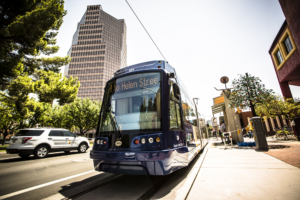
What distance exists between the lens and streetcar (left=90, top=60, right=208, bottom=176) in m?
2.66

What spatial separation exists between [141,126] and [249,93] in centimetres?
872

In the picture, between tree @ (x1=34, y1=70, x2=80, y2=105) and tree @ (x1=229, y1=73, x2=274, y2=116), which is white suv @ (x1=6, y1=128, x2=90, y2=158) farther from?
tree @ (x1=229, y1=73, x2=274, y2=116)

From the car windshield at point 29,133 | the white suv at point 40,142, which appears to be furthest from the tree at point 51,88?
the car windshield at point 29,133

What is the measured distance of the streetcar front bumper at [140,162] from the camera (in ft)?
8.46

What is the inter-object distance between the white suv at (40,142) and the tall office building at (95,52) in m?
74.4

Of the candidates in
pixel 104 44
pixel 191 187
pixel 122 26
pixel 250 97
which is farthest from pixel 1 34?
pixel 122 26

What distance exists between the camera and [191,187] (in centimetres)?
281

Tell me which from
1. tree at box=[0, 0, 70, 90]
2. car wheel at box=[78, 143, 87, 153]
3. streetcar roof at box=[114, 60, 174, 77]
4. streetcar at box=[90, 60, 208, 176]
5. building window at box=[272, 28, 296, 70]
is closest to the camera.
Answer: streetcar at box=[90, 60, 208, 176]

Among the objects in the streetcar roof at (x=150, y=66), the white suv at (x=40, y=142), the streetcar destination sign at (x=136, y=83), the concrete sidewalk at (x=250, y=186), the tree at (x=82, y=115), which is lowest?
the concrete sidewalk at (x=250, y=186)

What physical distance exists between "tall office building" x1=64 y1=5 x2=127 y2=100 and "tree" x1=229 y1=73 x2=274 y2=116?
78554mm

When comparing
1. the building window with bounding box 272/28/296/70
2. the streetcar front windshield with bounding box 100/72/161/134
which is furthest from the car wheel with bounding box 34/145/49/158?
the building window with bounding box 272/28/296/70

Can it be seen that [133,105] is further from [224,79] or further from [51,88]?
[51,88]

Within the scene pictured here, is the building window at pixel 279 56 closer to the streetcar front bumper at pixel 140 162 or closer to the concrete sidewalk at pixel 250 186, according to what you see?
the concrete sidewalk at pixel 250 186

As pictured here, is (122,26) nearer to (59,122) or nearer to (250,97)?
(59,122)
